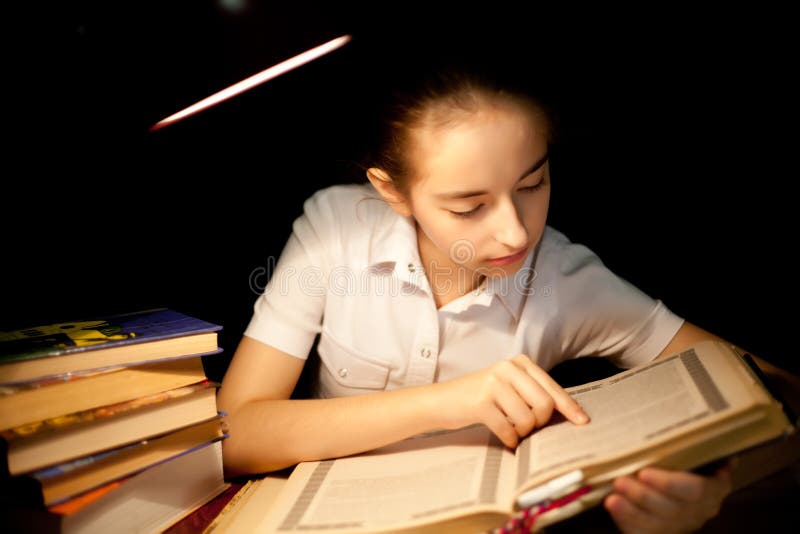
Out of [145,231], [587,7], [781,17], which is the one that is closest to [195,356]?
[145,231]

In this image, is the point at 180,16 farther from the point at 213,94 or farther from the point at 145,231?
the point at 145,231

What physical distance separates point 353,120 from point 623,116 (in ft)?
1.81

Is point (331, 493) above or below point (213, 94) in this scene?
below

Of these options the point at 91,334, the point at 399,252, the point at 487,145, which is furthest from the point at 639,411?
the point at 91,334

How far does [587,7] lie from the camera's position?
89cm

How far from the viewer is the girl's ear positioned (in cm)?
100

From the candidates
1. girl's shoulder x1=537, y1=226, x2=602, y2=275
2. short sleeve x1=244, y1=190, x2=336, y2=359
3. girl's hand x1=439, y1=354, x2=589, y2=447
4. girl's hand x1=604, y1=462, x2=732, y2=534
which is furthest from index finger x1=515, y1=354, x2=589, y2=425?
short sleeve x1=244, y1=190, x2=336, y2=359

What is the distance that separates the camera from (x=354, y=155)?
1.11 metres

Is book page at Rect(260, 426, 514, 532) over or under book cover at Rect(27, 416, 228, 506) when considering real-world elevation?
under

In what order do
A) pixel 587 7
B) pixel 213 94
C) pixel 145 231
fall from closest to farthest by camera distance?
pixel 213 94
pixel 587 7
pixel 145 231

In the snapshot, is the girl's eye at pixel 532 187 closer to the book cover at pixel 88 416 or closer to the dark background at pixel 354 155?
the dark background at pixel 354 155

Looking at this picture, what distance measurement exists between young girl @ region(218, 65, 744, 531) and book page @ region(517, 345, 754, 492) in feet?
0.13

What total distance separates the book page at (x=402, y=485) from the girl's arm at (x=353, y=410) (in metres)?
0.03

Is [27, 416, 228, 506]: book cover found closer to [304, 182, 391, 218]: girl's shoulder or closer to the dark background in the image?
the dark background
